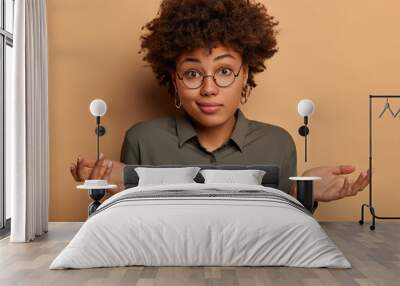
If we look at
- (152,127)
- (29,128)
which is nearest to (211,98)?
(152,127)

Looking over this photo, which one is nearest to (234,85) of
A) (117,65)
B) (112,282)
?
(117,65)

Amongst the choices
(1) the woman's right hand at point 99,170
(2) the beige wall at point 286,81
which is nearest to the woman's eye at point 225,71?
(2) the beige wall at point 286,81

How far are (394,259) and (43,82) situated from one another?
3.47 m

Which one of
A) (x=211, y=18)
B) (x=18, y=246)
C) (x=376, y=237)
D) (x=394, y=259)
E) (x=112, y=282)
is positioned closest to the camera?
(x=112, y=282)

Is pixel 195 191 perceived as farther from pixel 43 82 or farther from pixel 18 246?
pixel 43 82

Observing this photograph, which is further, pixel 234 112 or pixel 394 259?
pixel 234 112

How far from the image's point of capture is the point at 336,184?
6.13 metres

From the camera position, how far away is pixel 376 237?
5.43 metres

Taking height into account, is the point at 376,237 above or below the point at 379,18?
below

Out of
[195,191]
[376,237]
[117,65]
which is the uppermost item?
[117,65]

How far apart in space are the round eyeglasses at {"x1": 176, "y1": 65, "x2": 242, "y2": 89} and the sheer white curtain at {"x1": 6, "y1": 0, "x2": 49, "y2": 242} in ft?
4.42

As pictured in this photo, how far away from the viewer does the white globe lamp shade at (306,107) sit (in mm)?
6035

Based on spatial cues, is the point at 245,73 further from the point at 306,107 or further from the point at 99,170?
the point at 99,170

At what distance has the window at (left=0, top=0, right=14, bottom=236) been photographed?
5684 millimetres
